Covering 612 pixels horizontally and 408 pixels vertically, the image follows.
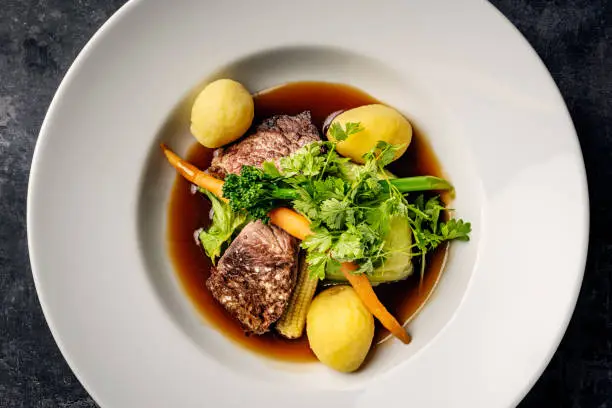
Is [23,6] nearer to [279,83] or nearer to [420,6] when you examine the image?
[279,83]

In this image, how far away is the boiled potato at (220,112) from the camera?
2.98 metres

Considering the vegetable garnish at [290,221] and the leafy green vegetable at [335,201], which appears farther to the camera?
the vegetable garnish at [290,221]

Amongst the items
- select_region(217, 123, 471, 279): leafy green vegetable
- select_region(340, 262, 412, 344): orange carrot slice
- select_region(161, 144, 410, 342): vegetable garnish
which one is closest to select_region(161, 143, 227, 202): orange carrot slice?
select_region(161, 144, 410, 342): vegetable garnish

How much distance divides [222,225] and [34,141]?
115 cm

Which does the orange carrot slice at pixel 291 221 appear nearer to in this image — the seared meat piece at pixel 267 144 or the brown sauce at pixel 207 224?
the seared meat piece at pixel 267 144

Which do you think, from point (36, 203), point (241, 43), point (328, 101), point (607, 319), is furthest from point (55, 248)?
point (607, 319)

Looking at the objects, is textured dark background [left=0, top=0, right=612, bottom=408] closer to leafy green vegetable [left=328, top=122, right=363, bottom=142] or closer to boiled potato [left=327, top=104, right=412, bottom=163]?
boiled potato [left=327, top=104, right=412, bottom=163]

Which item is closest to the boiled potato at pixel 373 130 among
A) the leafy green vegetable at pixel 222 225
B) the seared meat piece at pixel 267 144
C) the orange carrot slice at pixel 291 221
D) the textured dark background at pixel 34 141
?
the seared meat piece at pixel 267 144

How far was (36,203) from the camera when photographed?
286 cm

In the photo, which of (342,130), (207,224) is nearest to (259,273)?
(207,224)

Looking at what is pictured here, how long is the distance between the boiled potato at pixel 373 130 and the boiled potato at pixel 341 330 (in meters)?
0.74

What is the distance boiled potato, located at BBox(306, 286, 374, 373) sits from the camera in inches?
115

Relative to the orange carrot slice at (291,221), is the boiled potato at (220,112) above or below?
above

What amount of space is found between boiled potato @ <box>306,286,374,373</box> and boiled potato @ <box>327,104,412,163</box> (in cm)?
74
